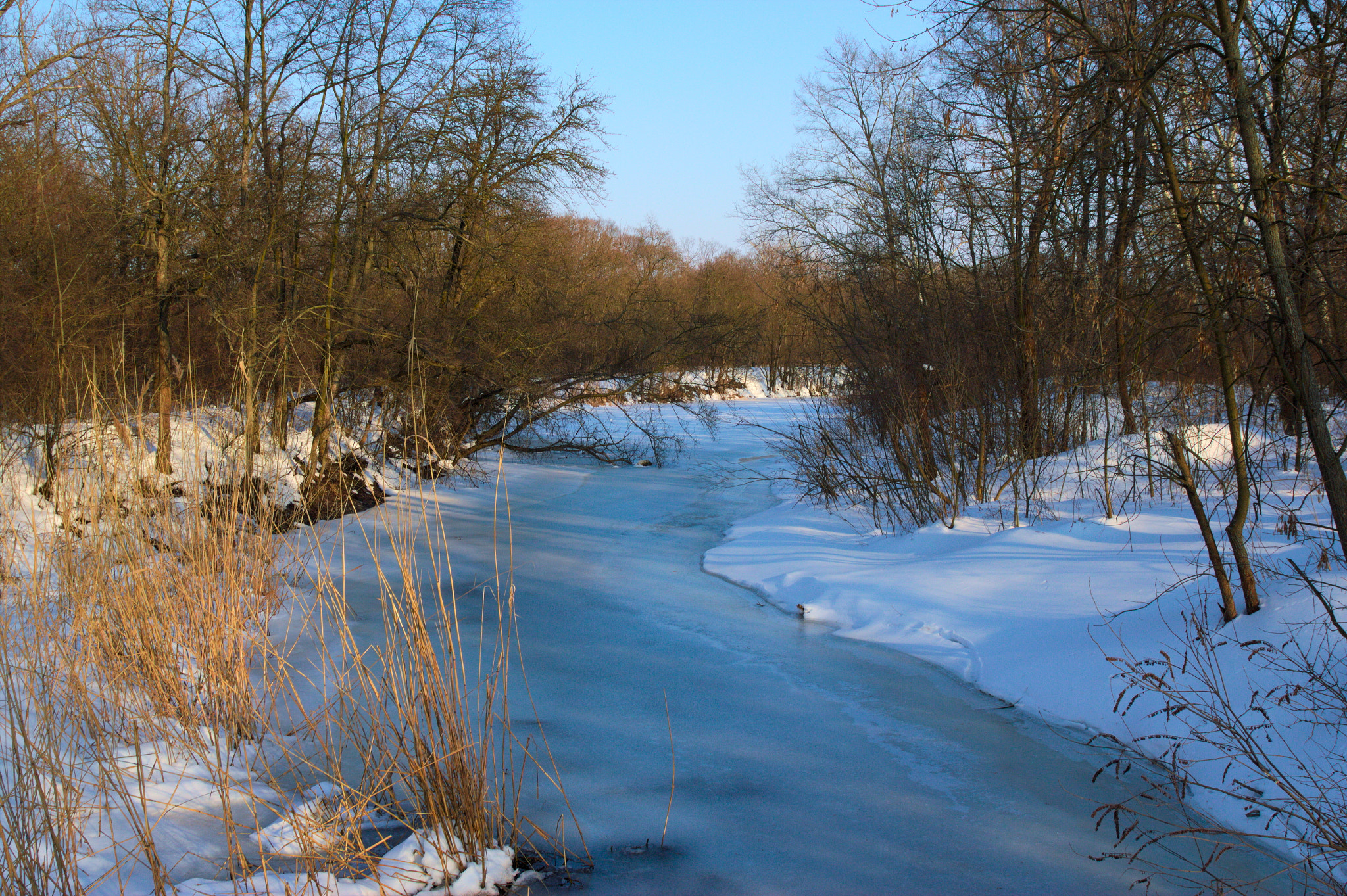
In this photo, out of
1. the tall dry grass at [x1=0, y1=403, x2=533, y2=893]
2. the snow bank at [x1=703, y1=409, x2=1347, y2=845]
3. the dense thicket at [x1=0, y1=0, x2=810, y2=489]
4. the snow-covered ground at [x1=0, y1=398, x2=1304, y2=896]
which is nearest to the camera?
the tall dry grass at [x1=0, y1=403, x2=533, y2=893]

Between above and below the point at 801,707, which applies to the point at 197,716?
above

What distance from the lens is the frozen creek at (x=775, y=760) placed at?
3379 millimetres

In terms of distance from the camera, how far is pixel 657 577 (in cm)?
833

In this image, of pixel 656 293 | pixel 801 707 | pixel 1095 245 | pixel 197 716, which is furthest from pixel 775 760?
pixel 656 293

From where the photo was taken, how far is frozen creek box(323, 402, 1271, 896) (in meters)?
3.38

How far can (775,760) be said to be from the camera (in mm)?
4344

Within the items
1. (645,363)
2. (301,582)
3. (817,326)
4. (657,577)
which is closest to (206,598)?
(301,582)

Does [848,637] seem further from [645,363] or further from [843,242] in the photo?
[843,242]

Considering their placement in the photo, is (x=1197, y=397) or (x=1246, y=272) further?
(x=1197, y=397)

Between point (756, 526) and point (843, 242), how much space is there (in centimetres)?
729

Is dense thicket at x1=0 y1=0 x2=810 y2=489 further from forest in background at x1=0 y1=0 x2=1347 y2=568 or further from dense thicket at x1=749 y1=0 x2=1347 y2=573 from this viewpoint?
dense thicket at x1=749 y1=0 x2=1347 y2=573

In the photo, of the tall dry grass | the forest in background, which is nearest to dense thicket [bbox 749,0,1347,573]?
the forest in background

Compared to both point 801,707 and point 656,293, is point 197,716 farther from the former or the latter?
point 656,293

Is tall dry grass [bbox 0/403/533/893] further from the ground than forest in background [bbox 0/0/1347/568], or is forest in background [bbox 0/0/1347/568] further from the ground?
forest in background [bbox 0/0/1347/568]
